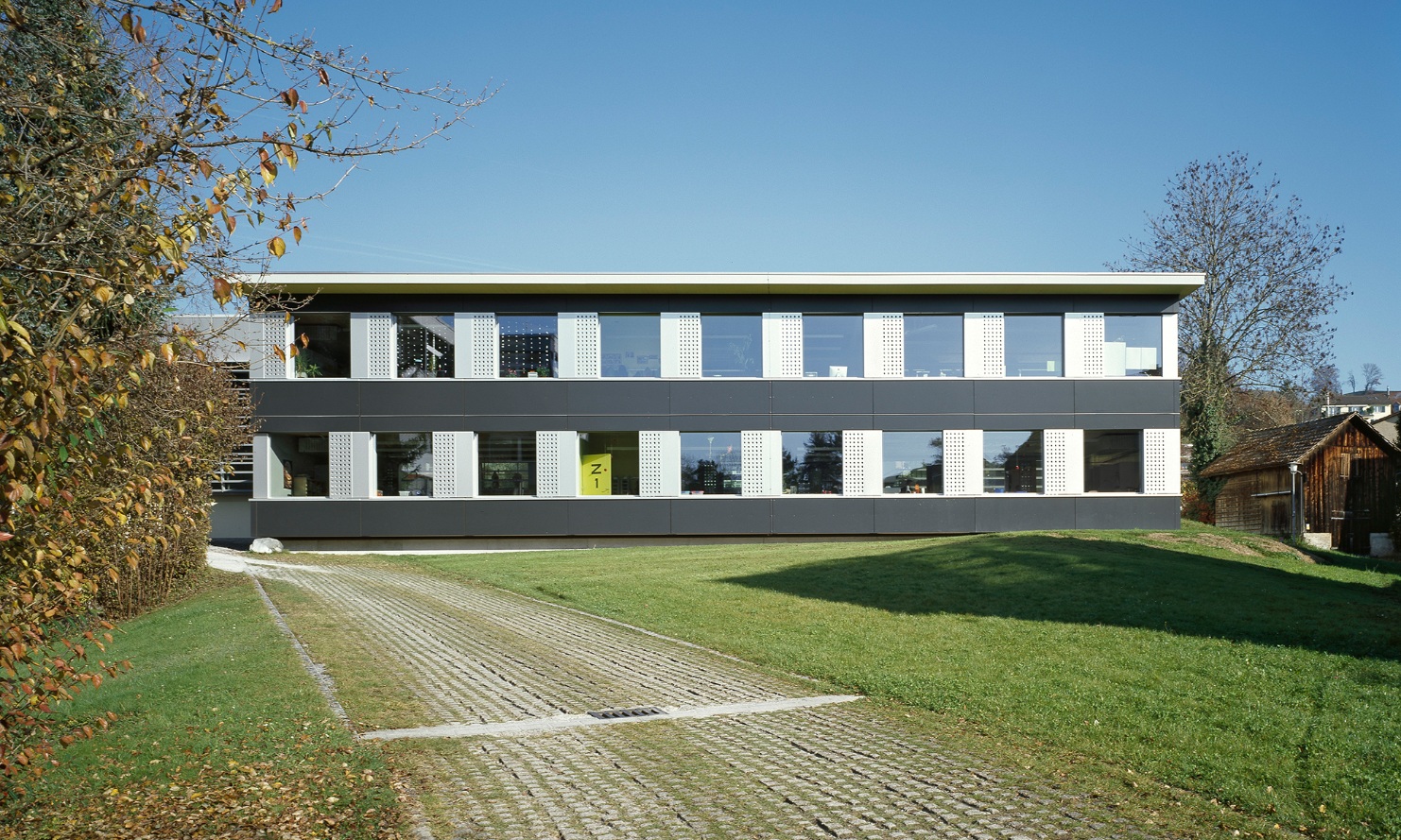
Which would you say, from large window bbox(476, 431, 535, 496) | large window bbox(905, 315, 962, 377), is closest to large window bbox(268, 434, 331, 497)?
large window bbox(476, 431, 535, 496)

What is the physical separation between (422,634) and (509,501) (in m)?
14.5

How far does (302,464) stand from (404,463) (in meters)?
2.76

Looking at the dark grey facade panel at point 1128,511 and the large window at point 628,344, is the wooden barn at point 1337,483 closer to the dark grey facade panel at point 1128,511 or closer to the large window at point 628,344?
the dark grey facade panel at point 1128,511

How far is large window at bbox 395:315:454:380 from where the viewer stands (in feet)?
91.0

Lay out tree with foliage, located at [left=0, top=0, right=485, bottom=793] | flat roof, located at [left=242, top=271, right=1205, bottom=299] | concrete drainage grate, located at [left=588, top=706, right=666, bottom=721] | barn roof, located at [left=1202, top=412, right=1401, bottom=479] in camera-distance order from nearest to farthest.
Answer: tree with foliage, located at [left=0, top=0, right=485, bottom=793] < concrete drainage grate, located at [left=588, top=706, right=666, bottom=721] < flat roof, located at [left=242, top=271, right=1205, bottom=299] < barn roof, located at [left=1202, top=412, right=1401, bottom=479]

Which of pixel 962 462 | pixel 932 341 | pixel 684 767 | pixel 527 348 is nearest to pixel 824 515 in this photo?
pixel 962 462

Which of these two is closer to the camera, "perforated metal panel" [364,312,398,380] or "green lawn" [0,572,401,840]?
"green lawn" [0,572,401,840]

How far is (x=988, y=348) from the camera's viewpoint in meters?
27.9

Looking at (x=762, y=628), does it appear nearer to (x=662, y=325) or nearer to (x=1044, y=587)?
(x=1044, y=587)

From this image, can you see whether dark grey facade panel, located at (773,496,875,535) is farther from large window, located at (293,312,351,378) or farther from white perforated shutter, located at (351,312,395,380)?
large window, located at (293,312,351,378)

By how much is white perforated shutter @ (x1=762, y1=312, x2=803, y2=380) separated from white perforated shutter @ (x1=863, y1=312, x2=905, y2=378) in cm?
183

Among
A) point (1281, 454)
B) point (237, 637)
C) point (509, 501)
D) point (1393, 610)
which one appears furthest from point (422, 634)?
point (1281, 454)

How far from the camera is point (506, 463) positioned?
27734 mm

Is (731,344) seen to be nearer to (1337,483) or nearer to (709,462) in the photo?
(709,462)
